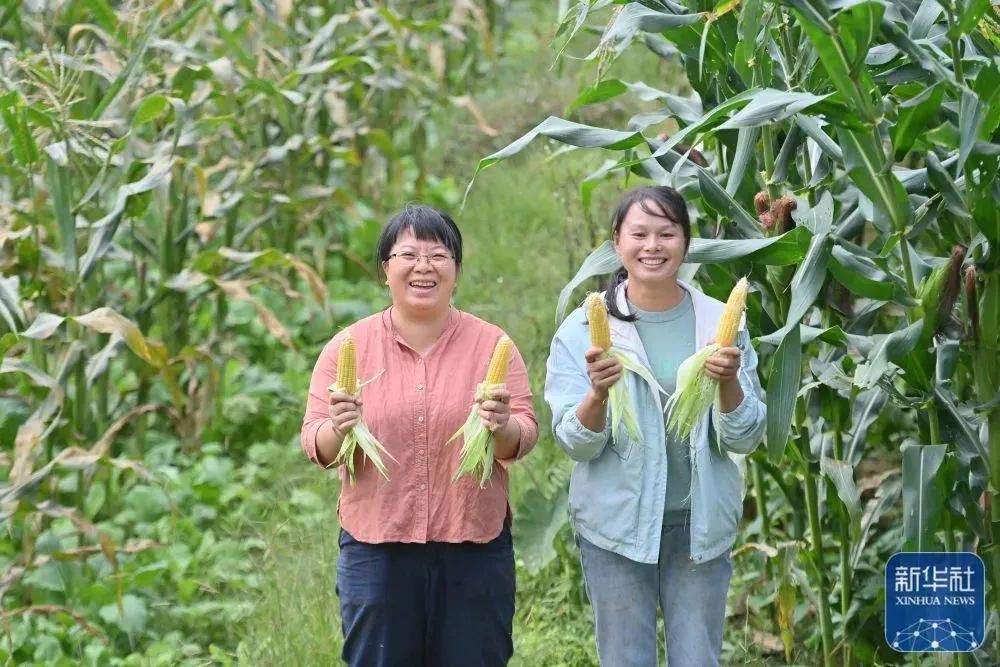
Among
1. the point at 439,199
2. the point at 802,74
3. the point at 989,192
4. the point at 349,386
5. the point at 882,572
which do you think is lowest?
the point at 882,572

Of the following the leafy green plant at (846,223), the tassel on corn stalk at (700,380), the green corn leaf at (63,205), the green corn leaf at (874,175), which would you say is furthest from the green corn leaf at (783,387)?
the green corn leaf at (63,205)

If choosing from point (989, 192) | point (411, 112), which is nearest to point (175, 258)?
point (411, 112)

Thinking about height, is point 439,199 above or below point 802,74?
above

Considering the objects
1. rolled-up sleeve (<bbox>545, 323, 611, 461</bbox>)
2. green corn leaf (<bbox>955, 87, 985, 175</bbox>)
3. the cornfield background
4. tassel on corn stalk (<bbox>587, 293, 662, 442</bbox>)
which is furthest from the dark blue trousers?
green corn leaf (<bbox>955, 87, 985, 175</bbox>)

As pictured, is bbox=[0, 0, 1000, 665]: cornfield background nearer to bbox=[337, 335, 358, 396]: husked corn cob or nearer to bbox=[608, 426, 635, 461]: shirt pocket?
bbox=[608, 426, 635, 461]: shirt pocket

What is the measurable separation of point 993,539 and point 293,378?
4.02 meters

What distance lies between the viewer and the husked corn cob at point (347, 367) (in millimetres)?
2938

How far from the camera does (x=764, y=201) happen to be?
3.53 m

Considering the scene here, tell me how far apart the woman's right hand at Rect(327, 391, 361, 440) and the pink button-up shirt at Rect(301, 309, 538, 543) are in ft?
0.43

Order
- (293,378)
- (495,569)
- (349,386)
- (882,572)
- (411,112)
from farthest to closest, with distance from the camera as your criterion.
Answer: (411,112) < (293,378) < (882,572) < (495,569) < (349,386)

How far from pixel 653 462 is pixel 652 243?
530 millimetres

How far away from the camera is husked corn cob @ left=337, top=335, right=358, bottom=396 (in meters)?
2.94

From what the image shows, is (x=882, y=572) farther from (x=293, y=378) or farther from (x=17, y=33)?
(x=17, y=33)

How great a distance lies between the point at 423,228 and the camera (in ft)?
10.2
